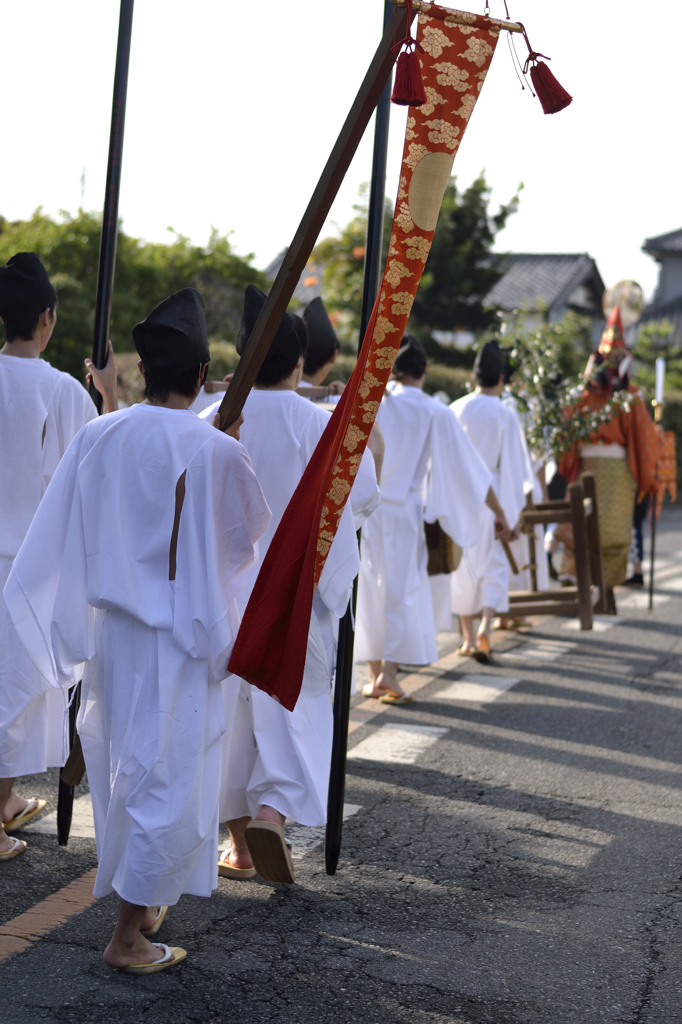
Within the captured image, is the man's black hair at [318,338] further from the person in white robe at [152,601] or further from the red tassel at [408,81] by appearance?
the red tassel at [408,81]

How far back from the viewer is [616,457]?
9.27m

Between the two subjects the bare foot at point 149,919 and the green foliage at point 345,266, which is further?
the green foliage at point 345,266

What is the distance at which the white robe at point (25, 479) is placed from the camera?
3766 millimetres

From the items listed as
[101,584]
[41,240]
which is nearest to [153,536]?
[101,584]

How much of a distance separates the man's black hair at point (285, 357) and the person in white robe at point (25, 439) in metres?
0.54

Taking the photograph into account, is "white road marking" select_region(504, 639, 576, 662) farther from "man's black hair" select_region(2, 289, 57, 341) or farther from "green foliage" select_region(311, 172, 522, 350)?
"green foliage" select_region(311, 172, 522, 350)

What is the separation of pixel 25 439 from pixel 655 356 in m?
30.0

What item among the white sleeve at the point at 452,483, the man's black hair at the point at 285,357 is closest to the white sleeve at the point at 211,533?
the man's black hair at the point at 285,357

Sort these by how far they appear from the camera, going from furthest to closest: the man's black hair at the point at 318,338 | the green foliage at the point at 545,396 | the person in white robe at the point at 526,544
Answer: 1. the green foliage at the point at 545,396
2. the person in white robe at the point at 526,544
3. the man's black hair at the point at 318,338

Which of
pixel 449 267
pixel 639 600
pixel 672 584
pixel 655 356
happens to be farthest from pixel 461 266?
pixel 639 600

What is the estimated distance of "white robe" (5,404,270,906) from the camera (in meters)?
2.95

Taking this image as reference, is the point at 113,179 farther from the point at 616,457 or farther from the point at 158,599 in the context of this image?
the point at 616,457

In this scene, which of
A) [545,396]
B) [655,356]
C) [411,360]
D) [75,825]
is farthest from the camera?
[655,356]

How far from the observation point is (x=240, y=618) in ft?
11.0
